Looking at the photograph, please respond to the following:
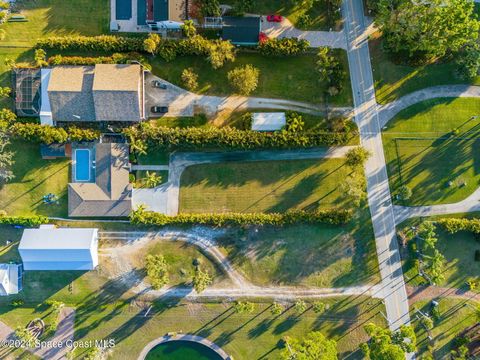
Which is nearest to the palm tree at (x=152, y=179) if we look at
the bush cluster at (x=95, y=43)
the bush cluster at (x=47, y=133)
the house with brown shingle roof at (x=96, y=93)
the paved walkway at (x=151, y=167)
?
the paved walkway at (x=151, y=167)

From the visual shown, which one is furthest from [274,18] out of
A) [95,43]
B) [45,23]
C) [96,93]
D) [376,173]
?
[45,23]

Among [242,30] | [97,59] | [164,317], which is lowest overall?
[164,317]

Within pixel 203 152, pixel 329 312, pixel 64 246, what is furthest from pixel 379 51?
pixel 64 246

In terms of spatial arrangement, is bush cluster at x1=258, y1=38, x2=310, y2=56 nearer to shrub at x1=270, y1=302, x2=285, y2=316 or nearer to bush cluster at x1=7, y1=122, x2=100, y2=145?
bush cluster at x1=7, y1=122, x2=100, y2=145

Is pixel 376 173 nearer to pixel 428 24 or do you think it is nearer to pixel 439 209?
pixel 439 209

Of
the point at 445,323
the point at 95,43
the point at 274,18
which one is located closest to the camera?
the point at 95,43

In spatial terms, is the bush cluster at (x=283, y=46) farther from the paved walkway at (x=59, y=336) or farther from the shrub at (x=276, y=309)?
the paved walkway at (x=59, y=336)
